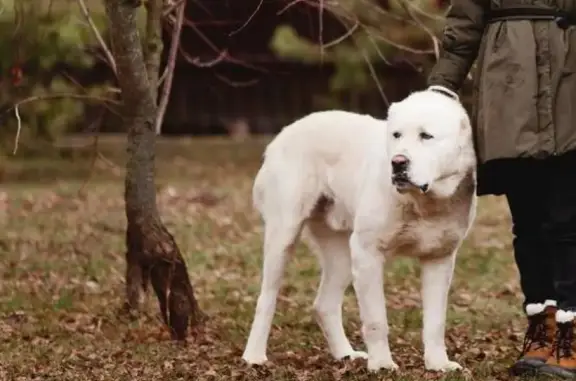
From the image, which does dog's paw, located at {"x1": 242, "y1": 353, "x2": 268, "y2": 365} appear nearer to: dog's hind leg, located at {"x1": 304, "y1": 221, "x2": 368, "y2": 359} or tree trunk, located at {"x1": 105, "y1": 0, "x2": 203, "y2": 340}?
dog's hind leg, located at {"x1": 304, "y1": 221, "x2": 368, "y2": 359}

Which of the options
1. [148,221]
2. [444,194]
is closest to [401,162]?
[444,194]

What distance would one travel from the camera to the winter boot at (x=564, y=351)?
5586 mm

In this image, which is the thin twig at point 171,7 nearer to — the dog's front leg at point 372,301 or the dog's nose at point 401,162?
the dog's front leg at point 372,301

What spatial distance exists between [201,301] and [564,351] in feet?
11.0

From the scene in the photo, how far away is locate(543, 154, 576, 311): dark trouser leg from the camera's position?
18.2ft

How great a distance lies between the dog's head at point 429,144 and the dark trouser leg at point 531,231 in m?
0.31

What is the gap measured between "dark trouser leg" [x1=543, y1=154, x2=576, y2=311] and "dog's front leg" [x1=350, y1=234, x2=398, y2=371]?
28.3 inches

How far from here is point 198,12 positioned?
1873 cm

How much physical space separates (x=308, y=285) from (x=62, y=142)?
8.63 m

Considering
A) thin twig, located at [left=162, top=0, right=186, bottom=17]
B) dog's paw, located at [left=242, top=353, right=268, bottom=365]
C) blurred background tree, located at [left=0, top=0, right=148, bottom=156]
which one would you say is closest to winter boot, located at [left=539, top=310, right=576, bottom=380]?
dog's paw, located at [left=242, top=353, right=268, bottom=365]

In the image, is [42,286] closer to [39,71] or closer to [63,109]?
[39,71]

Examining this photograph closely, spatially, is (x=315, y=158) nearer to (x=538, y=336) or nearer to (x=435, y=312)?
(x=435, y=312)

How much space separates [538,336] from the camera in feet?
19.0

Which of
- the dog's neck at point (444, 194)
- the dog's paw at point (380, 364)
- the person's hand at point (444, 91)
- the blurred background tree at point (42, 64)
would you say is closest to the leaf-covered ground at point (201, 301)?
the dog's paw at point (380, 364)
